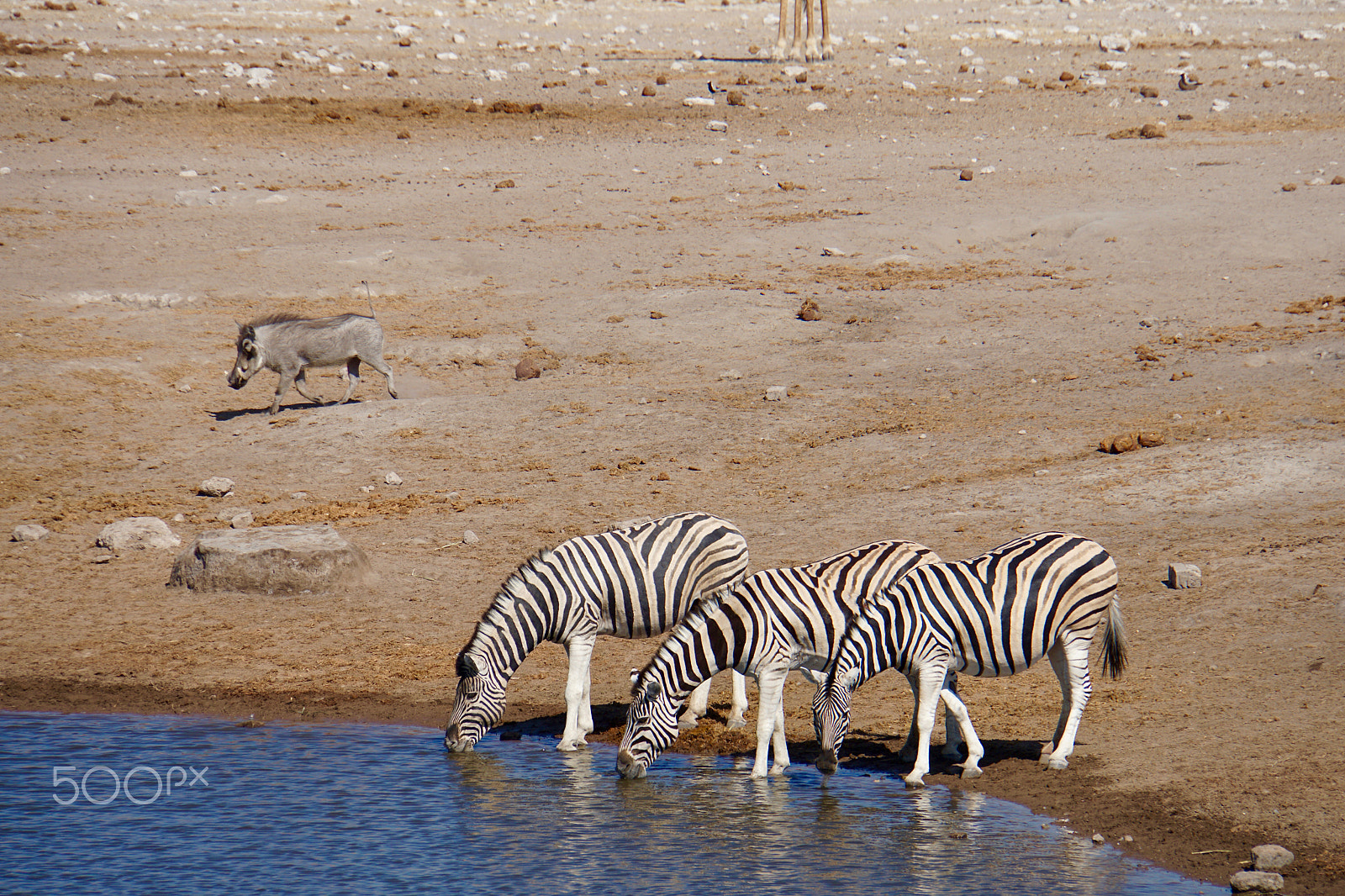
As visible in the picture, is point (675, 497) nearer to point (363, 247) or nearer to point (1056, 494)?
point (1056, 494)

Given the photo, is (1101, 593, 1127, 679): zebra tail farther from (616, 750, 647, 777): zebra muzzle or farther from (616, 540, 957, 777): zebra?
(616, 750, 647, 777): zebra muzzle

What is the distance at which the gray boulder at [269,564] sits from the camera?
11.1 m

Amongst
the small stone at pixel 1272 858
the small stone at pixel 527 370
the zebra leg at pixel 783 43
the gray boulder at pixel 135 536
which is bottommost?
the small stone at pixel 1272 858

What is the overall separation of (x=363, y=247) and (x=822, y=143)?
9.51 meters

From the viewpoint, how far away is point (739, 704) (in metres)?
9.00

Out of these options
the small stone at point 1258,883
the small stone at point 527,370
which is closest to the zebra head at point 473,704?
the small stone at point 1258,883

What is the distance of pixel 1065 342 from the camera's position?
16547 millimetres

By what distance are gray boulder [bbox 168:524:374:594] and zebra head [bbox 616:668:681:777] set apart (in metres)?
3.92

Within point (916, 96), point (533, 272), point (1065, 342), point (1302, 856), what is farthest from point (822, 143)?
point (1302, 856)

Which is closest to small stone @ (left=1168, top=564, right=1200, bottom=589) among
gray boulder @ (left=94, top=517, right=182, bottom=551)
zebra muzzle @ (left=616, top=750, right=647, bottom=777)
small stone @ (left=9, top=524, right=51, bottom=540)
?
zebra muzzle @ (left=616, top=750, right=647, bottom=777)

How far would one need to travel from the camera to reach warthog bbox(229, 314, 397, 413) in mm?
15219

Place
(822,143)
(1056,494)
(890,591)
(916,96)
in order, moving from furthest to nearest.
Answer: (916,96) < (822,143) < (1056,494) < (890,591)

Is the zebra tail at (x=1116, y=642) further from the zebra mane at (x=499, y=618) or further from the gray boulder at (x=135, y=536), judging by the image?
the gray boulder at (x=135, y=536)

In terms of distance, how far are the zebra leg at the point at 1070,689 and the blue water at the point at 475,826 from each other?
58cm
